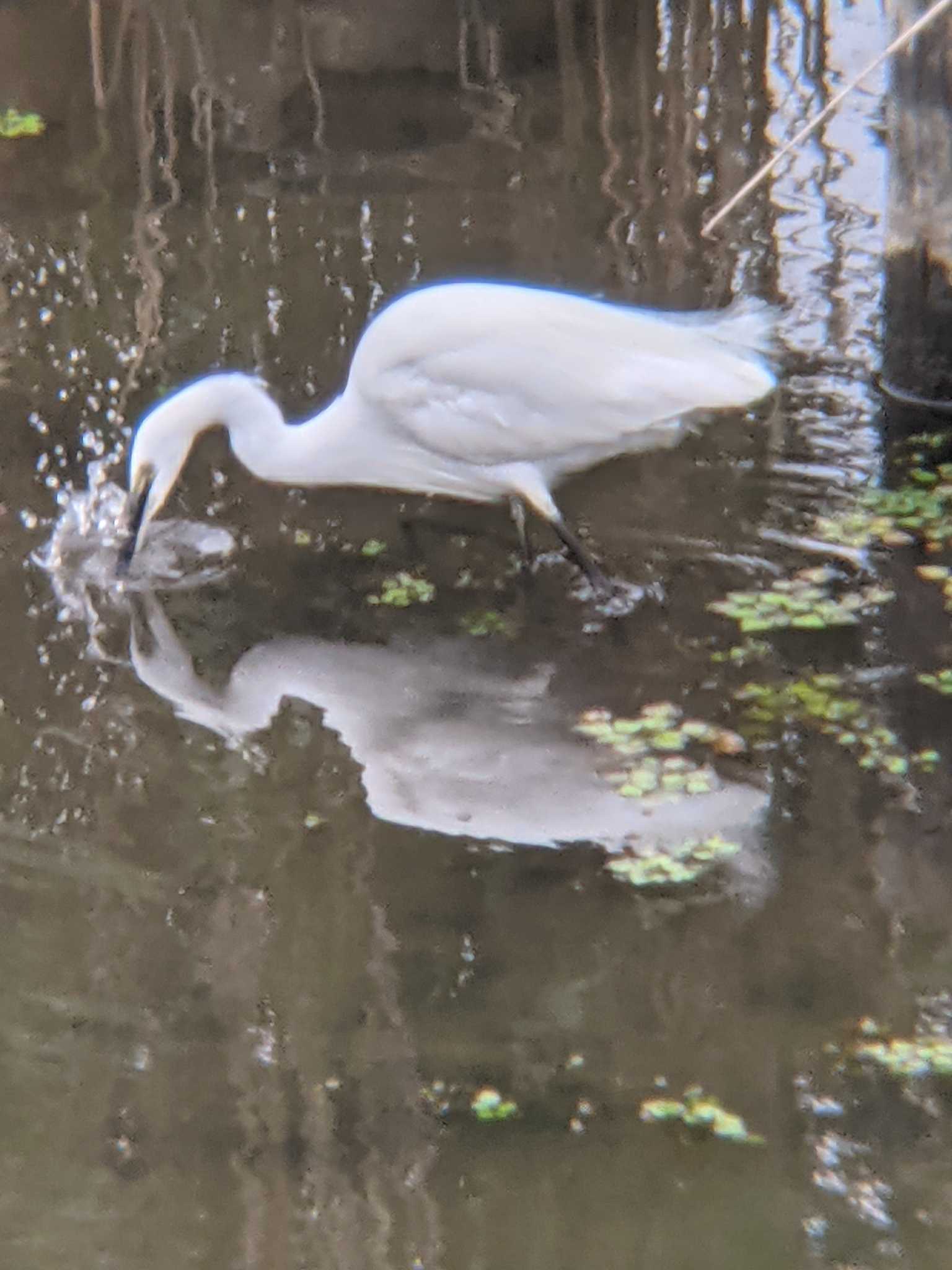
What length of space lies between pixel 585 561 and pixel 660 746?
28.8 inches

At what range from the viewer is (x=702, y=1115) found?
2877 millimetres

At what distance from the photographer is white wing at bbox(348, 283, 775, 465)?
4379mm

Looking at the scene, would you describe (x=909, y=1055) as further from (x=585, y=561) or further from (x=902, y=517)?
(x=902, y=517)

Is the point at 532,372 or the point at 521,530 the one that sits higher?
the point at 532,372

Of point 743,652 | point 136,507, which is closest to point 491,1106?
point 743,652

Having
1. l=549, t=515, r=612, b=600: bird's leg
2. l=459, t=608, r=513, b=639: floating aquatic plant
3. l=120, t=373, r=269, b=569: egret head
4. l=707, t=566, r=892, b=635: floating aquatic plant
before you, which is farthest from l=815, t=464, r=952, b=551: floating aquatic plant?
l=120, t=373, r=269, b=569: egret head

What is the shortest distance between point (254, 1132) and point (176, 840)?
0.91 meters

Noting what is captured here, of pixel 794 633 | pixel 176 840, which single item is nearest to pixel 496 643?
pixel 794 633

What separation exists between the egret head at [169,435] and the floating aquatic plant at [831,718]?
156cm

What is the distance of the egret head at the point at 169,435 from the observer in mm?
4605

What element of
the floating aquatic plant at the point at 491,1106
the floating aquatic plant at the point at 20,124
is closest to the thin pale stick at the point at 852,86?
the floating aquatic plant at the point at 491,1106

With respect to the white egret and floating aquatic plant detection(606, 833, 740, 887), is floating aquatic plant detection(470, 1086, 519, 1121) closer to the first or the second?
Result: floating aquatic plant detection(606, 833, 740, 887)

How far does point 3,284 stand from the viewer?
642 centimetres

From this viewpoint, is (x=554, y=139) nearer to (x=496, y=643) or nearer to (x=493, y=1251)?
(x=496, y=643)
